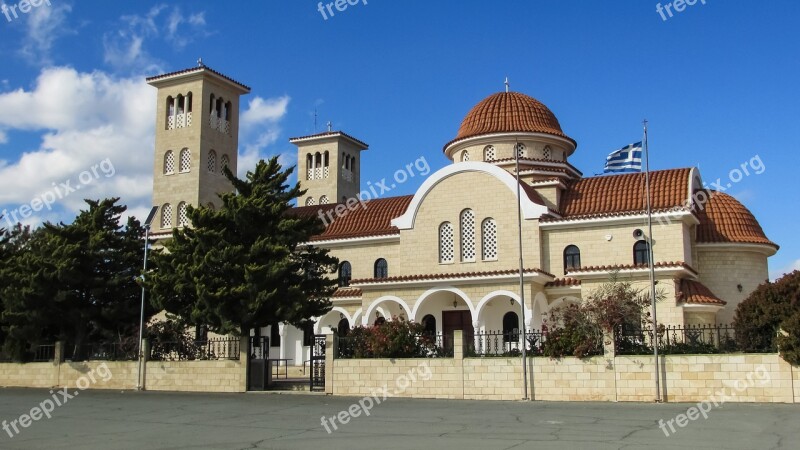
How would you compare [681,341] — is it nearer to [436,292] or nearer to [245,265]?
[436,292]

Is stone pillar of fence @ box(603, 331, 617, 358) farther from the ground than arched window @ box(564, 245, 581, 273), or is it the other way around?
arched window @ box(564, 245, 581, 273)

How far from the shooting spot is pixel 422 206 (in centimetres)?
3228

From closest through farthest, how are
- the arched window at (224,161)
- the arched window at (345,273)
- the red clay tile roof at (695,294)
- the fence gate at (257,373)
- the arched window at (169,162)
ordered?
1. the fence gate at (257,373)
2. the red clay tile roof at (695,294)
3. the arched window at (345,273)
4. the arched window at (169,162)
5. the arched window at (224,161)

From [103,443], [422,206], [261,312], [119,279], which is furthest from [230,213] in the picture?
[103,443]

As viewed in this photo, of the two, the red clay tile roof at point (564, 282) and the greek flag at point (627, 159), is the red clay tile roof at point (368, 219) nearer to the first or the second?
the red clay tile roof at point (564, 282)

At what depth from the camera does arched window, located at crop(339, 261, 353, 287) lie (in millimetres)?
35750

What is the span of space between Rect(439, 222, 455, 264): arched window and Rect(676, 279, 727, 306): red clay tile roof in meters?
8.81

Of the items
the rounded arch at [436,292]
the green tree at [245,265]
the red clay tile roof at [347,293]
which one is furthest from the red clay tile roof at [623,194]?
the green tree at [245,265]

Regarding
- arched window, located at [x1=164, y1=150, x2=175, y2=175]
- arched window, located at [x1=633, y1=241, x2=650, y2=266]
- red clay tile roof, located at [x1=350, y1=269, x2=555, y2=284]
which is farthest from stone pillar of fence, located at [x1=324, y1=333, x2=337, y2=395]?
arched window, located at [x1=164, y1=150, x2=175, y2=175]

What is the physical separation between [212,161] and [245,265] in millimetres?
19037

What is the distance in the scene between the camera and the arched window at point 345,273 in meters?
35.8

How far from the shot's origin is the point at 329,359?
23.1 m

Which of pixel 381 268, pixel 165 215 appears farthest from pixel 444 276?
pixel 165 215

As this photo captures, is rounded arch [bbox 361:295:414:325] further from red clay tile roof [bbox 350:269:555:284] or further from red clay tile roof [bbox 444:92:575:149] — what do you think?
red clay tile roof [bbox 444:92:575:149]
